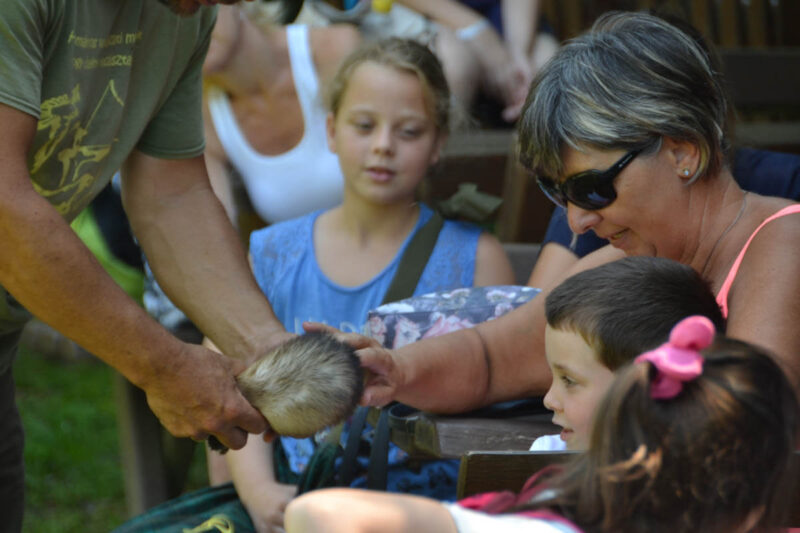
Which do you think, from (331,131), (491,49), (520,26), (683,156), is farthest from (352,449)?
(520,26)

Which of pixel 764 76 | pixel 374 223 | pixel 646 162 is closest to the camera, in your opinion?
pixel 646 162

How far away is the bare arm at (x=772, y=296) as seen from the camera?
5.98 feet

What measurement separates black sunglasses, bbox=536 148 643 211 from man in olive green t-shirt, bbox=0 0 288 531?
0.75 metres

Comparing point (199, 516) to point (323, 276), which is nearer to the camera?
point (199, 516)

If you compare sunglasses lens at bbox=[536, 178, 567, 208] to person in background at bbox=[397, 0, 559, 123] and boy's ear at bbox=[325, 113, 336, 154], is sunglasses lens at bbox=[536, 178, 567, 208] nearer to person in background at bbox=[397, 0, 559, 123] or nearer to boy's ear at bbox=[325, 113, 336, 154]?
boy's ear at bbox=[325, 113, 336, 154]

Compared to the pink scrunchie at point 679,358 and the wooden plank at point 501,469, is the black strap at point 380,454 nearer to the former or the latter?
the wooden plank at point 501,469

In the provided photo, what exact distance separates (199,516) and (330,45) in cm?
189

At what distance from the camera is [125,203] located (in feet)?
8.61

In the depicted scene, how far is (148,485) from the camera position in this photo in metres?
→ 3.26

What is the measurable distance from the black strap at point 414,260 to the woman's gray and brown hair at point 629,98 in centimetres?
81

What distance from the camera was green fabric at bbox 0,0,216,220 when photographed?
74.7 inches

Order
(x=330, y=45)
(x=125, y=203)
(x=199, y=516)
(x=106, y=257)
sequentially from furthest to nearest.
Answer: (x=330, y=45)
(x=106, y=257)
(x=125, y=203)
(x=199, y=516)

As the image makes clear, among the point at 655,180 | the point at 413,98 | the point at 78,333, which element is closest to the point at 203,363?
the point at 78,333

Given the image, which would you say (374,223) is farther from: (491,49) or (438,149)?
(491,49)
